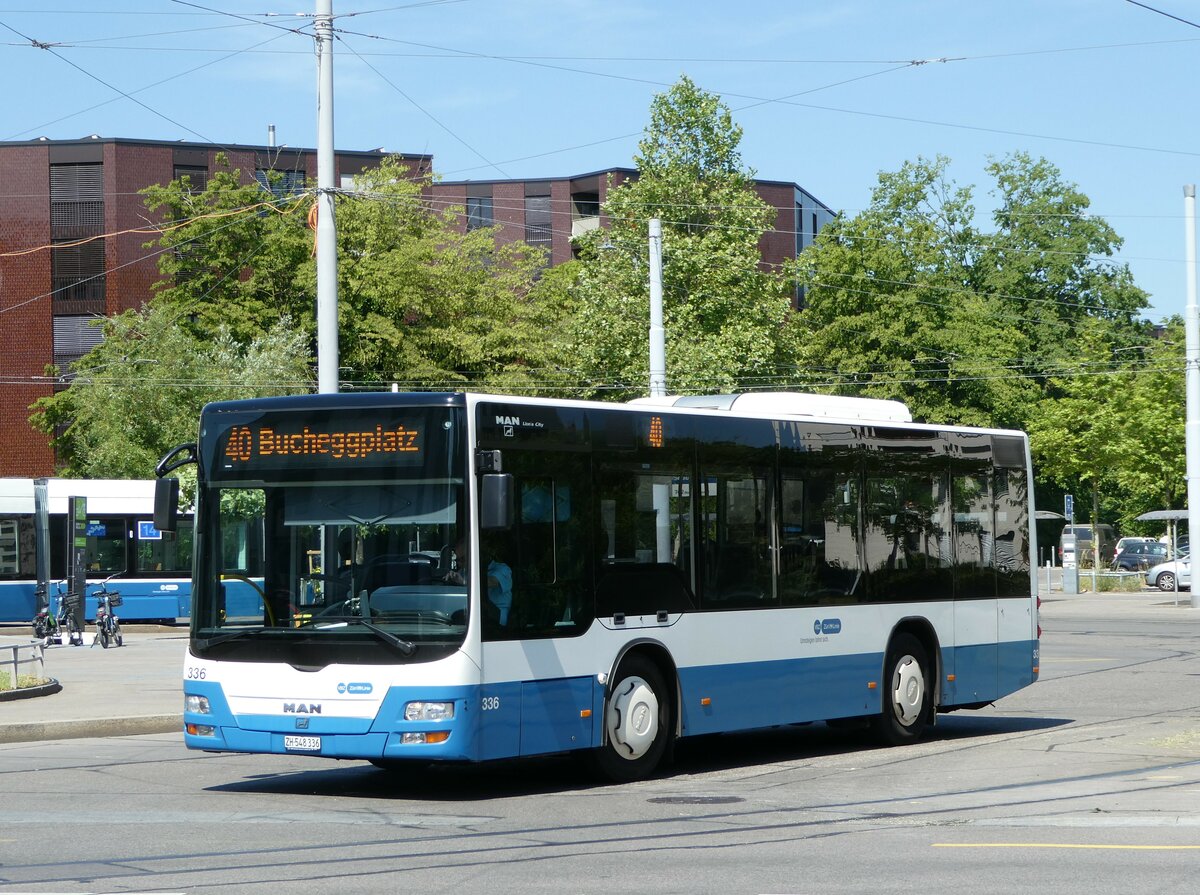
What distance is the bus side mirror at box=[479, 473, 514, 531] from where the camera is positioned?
36.1 ft

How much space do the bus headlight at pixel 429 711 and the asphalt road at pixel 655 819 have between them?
23.5 inches

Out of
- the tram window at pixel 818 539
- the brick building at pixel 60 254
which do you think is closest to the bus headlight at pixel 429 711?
the tram window at pixel 818 539

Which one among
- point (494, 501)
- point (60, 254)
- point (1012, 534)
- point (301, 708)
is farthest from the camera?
point (60, 254)

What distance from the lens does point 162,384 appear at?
50.7 m

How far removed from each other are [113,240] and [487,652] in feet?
197

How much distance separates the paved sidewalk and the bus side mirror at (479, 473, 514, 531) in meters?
6.95

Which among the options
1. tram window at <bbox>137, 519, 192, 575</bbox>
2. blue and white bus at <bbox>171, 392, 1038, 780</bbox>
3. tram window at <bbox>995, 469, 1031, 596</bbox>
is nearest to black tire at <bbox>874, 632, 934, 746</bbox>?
blue and white bus at <bbox>171, 392, 1038, 780</bbox>

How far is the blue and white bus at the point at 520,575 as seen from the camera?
11.3 meters

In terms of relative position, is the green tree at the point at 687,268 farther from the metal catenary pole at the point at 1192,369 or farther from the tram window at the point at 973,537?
the tram window at the point at 973,537

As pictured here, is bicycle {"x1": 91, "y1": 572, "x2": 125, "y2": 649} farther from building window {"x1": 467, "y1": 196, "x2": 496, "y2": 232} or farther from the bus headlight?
building window {"x1": 467, "y1": 196, "x2": 496, "y2": 232}

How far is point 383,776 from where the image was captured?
523 inches

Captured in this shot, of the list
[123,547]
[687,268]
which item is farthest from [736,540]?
[687,268]

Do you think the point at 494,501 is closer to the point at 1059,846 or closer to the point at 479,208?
the point at 1059,846

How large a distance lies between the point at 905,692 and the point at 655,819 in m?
5.51
